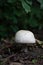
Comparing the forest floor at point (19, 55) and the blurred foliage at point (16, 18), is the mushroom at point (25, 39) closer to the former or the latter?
the forest floor at point (19, 55)

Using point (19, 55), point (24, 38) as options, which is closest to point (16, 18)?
point (24, 38)

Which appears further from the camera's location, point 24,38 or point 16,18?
point 16,18

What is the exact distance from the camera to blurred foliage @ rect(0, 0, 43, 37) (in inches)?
162

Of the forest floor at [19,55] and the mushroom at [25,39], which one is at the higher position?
the mushroom at [25,39]

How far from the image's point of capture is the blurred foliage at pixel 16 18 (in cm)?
412

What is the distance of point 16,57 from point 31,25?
145cm

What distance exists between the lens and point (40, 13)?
434cm

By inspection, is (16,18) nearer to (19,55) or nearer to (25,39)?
(25,39)

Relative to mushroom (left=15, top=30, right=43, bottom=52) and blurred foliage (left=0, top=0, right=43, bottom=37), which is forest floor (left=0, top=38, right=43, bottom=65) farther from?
blurred foliage (left=0, top=0, right=43, bottom=37)

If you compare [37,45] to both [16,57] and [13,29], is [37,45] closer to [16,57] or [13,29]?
[16,57]

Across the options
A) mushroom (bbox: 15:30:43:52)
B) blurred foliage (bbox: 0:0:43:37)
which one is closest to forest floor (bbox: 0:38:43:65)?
mushroom (bbox: 15:30:43:52)

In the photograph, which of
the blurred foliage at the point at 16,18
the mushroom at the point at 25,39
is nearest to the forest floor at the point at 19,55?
the mushroom at the point at 25,39

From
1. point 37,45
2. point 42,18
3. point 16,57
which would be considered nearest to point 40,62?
point 16,57

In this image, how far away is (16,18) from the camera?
169 inches
